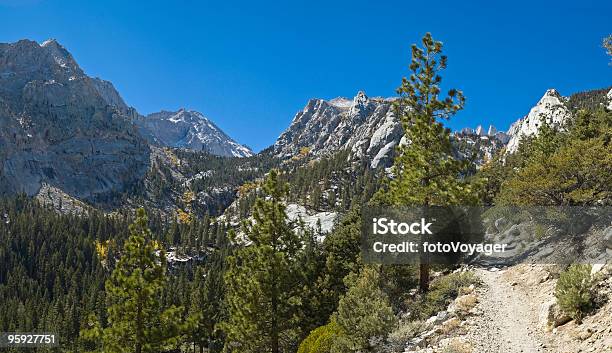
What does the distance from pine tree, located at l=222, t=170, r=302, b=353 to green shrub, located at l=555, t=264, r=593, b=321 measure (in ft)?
48.8

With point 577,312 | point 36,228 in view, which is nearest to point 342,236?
point 577,312

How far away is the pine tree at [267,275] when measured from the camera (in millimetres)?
25438

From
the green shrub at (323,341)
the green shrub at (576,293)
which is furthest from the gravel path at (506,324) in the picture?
the green shrub at (323,341)

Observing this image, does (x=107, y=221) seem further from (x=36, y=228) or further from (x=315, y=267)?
(x=315, y=267)

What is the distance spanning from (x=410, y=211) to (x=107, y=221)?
169 metres

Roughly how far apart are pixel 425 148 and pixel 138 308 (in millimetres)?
16071

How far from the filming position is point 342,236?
110 feet

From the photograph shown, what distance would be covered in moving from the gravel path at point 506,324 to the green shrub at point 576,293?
4.06ft

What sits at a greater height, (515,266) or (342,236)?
(342,236)
